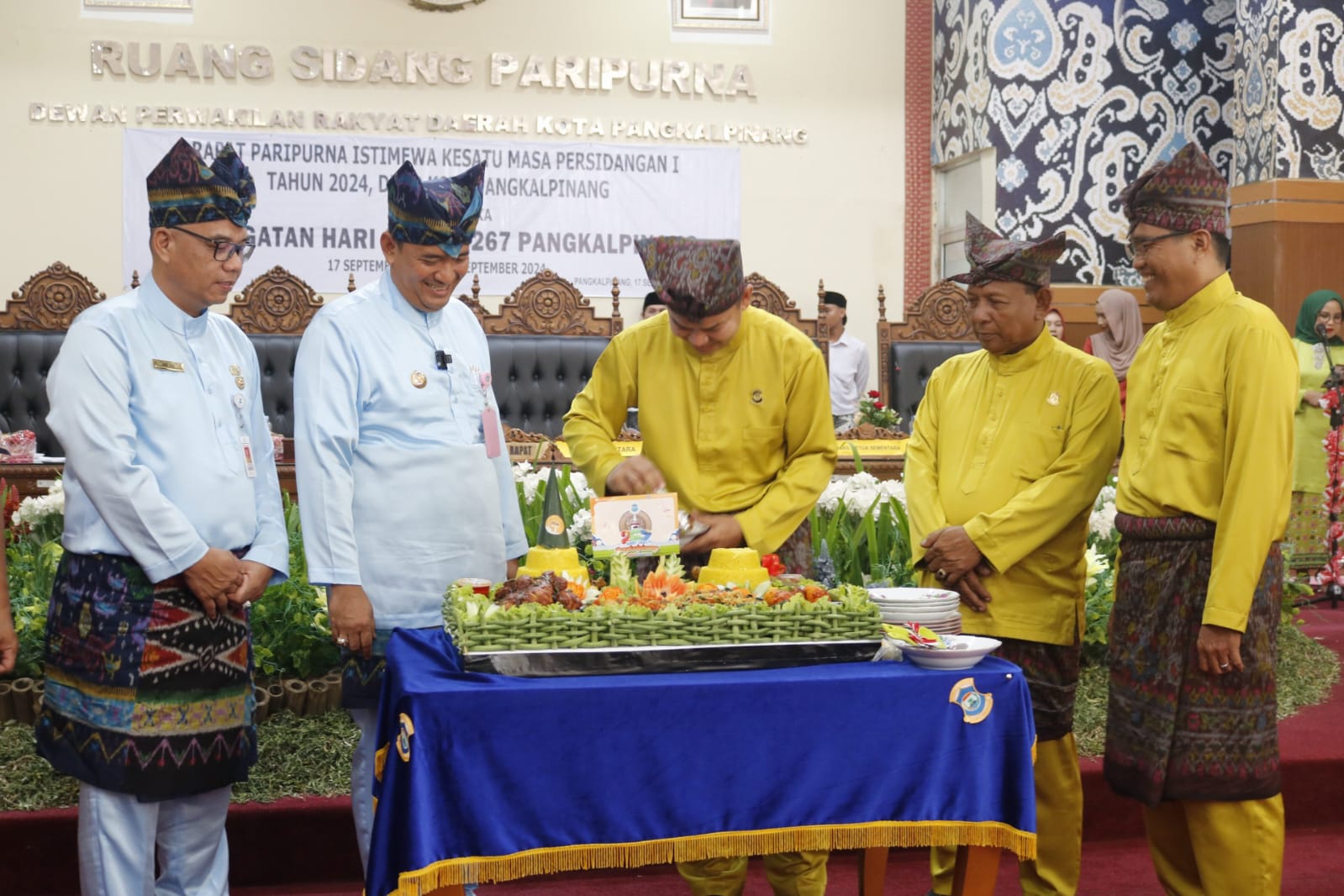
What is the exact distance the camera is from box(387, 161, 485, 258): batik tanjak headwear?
2.36 metres

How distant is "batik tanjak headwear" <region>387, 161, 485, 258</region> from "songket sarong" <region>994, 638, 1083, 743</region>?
1.30m

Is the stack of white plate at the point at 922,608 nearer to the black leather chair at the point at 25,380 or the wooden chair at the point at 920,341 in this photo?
the wooden chair at the point at 920,341

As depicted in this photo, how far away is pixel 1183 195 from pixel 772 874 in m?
1.43

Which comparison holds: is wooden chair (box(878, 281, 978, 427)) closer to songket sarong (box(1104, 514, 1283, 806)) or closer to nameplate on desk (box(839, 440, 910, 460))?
nameplate on desk (box(839, 440, 910, 460))

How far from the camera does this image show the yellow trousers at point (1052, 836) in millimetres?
2586

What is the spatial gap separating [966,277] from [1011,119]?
22.1 ft

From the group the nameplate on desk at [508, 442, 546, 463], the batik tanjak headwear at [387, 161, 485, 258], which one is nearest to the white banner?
the nameplate on desk at [508, 442, 546, 463]

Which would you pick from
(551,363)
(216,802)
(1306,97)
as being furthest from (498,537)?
(1306,97)

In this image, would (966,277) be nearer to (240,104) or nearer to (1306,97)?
(1306,97)

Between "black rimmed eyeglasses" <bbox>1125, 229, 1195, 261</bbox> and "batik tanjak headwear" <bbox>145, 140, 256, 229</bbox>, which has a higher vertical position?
"batik tanjak headwear" <bbox>145, 140, 256, 229</bbox>

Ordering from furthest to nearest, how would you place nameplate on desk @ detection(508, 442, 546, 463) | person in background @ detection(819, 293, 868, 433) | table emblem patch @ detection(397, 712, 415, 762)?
person in background @ detection(819, 293, 868, 433) → nameplate on desk @ detection(508, 442, 546, 463) → table emblem patch @ detection(397, 712, 415, 762)

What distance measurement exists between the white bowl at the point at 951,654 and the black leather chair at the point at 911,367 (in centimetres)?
476

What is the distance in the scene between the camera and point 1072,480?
2.56 m

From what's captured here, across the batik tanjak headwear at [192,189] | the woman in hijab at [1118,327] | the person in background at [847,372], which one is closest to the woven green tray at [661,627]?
the batik tanjak headwear at [192,189]
